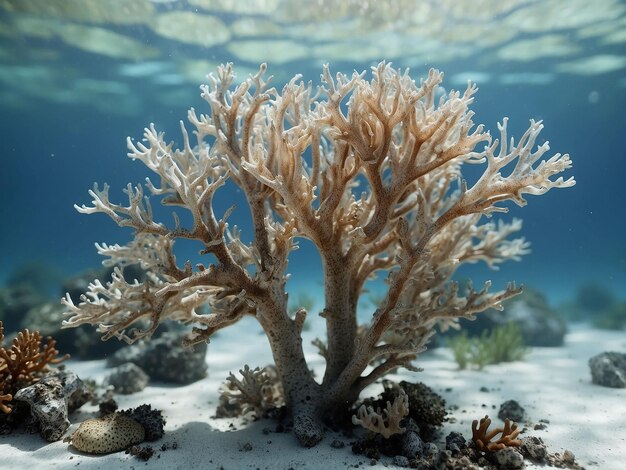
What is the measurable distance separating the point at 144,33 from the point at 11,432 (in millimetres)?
18747

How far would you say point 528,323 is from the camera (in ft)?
40.9

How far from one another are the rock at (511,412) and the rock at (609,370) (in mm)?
2661

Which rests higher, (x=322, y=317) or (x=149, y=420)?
(x=322, y=317)

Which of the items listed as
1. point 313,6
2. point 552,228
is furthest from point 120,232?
point 552,228

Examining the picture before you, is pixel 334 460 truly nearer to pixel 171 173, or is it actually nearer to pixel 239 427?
pixel 239 427

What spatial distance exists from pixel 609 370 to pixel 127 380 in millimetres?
8382

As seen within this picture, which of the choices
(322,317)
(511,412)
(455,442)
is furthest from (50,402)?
(511,412)

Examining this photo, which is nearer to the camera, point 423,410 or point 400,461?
point 400,461

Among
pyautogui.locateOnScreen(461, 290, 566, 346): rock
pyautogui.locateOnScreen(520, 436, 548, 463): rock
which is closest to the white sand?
pyautogui.locateOnScreen(520, 436, 548, 463): rock

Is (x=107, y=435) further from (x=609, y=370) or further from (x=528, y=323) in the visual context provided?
(x=528, y=323)

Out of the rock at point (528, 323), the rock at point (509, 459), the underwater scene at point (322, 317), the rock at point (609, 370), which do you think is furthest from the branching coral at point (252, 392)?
the rock at point (528, 323)

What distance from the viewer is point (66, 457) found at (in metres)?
3.94

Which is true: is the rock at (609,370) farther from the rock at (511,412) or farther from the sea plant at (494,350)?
the rock at (511,412)

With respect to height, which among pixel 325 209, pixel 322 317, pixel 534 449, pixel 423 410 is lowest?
pixel 534 449
